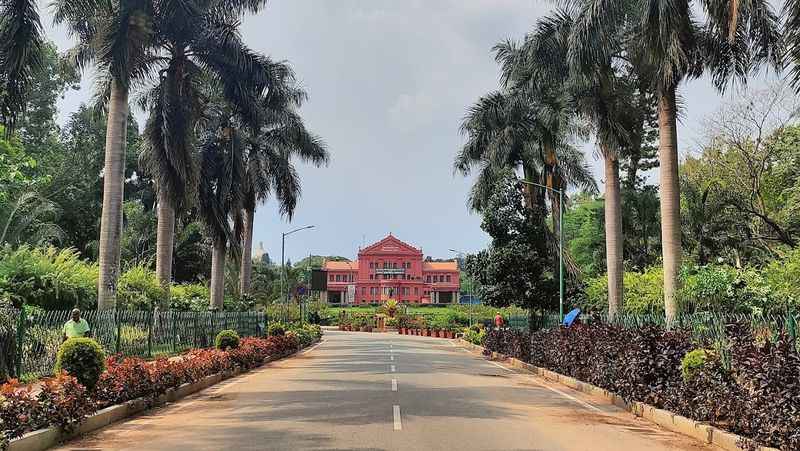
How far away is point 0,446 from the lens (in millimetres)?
7676

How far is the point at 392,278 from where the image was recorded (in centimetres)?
11350

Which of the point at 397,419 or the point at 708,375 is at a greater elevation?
the point at 708,375

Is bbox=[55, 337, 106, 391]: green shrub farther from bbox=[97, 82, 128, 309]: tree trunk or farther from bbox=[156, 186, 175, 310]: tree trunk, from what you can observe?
bbox=[156, 186, 175, 310]: tree trunk

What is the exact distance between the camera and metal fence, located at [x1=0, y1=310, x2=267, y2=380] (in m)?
14.8

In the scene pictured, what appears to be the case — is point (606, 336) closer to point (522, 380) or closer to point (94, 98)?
point (522, 380)

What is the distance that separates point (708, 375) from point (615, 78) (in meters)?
13.2

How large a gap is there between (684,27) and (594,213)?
38.7m

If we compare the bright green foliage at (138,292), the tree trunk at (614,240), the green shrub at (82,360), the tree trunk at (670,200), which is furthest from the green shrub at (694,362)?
the bright green foliage at (138,292)

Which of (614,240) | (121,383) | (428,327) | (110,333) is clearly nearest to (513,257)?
(614,240)

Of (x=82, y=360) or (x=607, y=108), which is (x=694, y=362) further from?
(x=607, y=108)

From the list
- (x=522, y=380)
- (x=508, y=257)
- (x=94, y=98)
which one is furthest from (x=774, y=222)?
(x=94, y=98)

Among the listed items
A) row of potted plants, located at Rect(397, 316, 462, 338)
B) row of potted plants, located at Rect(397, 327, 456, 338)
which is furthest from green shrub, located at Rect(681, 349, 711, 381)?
row of potted plants, located at Rect(397, 327, 456, 338)

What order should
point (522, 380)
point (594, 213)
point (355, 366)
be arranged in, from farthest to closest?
point (594, 213)
point (355, 366)
point (522, 380)

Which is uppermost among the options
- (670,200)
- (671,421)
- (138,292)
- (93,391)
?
(670,200)
